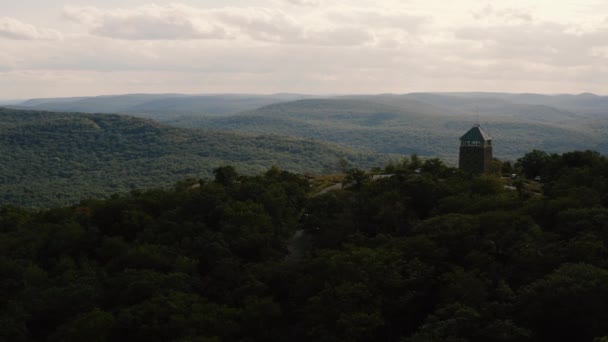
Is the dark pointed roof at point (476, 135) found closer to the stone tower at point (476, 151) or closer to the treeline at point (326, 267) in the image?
the stone tower at point (476, 151)

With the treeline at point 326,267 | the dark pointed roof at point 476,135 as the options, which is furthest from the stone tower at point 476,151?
the treeline at point 326,267

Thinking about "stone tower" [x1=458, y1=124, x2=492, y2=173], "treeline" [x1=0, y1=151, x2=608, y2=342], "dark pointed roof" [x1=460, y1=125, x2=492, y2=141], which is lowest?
"treeline" [x1=0, y1=151, x2=608, y2=342]

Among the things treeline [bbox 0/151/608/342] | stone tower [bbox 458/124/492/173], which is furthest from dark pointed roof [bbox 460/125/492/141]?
treeline [bbox 0/151/608/342]

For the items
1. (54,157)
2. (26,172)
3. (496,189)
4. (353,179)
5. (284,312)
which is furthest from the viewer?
(54,157)

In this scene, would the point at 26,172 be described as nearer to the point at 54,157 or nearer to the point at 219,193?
the point at 54,157

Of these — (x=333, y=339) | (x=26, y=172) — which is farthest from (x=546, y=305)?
(x=26, y=172)

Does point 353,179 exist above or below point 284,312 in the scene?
above

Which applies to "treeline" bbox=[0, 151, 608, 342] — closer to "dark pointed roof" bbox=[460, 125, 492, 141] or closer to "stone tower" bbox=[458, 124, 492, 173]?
"stone tower" bbox=[458, 124, 492, 173]
